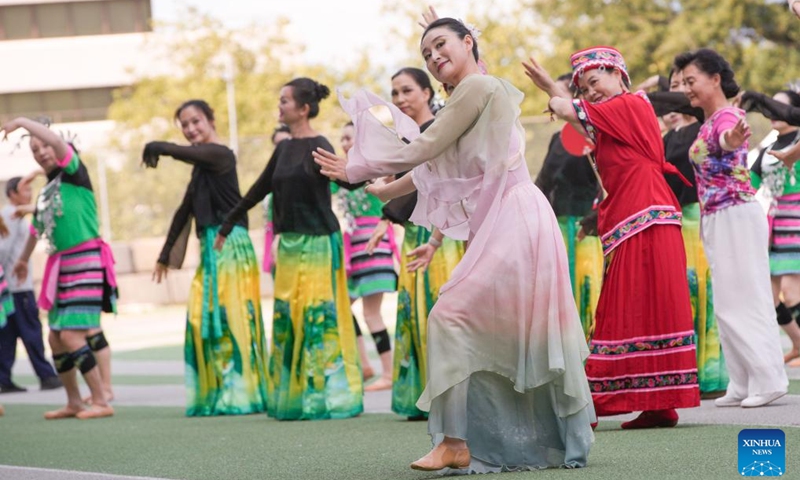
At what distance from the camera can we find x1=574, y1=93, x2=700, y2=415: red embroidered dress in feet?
24.5

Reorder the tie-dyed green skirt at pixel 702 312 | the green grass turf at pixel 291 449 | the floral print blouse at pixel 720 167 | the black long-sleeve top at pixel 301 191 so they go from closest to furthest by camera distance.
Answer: the green grass turf at pixel 291 449
the floral print blouse at pixel 720 167
the tie-dyed green skirt at pixel 702 312
the black long-sleeve top at pixel 301 191

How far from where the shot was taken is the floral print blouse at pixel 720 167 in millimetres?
8438

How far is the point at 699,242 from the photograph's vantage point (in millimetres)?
9656

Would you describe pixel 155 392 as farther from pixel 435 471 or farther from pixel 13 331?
pixel 435 471

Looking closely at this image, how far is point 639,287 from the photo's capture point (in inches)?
297

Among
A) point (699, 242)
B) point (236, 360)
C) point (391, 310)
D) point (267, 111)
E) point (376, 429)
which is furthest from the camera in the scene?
point (267, 111)

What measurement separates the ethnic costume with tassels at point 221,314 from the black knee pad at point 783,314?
3970mm

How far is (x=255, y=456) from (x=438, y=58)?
2.55 m

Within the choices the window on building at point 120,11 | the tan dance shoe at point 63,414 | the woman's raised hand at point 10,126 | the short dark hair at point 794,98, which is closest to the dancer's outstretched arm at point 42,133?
the woman's raised hand at point 10,126

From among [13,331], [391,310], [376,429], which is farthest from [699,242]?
[391,310]

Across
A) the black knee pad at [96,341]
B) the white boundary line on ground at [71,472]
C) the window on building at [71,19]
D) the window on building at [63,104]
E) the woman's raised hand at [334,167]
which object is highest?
the window on building at [71,19]

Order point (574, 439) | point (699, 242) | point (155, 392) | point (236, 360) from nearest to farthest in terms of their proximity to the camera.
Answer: point (574, 439) < point (699, 242) < point (236, 360) < point (155, 392)

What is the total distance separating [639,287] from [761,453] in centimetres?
219

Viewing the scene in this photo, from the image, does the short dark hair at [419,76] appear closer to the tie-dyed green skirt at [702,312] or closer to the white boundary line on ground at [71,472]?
the tie-dyed green skirt at [702,312]
